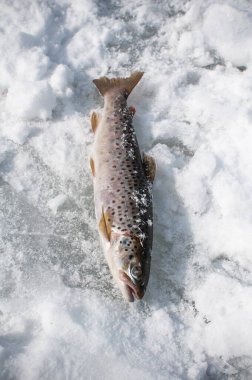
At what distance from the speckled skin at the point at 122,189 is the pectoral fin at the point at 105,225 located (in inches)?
0.9

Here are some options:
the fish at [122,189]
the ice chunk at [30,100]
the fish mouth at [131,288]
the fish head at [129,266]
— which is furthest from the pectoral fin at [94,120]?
the fish mouth at [131,288]

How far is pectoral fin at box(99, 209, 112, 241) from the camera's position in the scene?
2846 mm

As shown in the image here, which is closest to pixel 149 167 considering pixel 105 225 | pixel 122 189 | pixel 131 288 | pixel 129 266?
pixel 122 189

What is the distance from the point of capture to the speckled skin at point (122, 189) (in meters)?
2.75

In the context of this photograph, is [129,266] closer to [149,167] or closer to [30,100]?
[149,167]

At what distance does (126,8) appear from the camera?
415cm

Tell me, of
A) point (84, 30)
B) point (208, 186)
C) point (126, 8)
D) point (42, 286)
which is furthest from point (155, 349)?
point (126, 8)

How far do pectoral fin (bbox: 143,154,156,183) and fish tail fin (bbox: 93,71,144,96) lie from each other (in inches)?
29.5

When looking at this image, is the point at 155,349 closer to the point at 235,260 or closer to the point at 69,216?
the point at 235,260

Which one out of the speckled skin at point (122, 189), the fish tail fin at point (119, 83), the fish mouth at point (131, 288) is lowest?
the fish mouth at point (131, 288)

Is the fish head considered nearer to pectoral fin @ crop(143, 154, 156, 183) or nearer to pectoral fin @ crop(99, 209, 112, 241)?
pectoral fin @ crop(99, 209, 112, 241)

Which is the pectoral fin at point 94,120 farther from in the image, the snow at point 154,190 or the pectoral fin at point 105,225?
the pectoral fin at point 105,225

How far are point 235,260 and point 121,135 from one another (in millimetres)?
1409

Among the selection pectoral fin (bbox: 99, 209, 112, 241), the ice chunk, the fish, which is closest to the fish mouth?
the fish
